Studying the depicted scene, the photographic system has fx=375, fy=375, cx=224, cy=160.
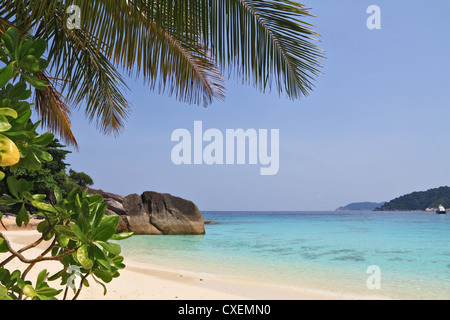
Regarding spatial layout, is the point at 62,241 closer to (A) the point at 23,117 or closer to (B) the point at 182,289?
(A) the point at 23,117

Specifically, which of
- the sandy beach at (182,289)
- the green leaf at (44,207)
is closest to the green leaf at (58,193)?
the green leaf at (44,207)

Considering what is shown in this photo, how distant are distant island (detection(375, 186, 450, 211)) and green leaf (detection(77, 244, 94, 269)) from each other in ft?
255

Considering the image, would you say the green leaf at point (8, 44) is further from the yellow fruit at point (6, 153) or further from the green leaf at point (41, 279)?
the green leaf at point (41, 279)

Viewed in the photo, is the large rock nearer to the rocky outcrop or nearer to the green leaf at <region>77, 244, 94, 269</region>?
the rocky outcrop

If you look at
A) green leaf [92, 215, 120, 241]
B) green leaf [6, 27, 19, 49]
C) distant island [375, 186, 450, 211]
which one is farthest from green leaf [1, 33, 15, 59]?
distant island [375, 186, 450, 211]

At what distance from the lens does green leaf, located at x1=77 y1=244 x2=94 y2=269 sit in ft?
3.27

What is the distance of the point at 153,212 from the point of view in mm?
18375

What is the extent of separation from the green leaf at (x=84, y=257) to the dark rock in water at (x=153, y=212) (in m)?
17.3

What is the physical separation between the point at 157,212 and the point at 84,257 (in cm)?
1778

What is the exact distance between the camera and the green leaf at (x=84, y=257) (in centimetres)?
100

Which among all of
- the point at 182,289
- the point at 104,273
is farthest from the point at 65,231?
the point at 182,289
